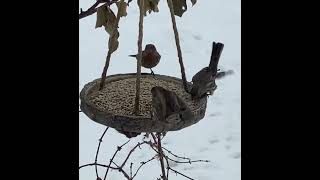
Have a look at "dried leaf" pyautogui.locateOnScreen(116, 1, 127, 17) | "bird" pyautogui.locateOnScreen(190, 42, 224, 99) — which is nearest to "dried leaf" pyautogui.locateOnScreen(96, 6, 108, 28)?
"dried leaf" pyautogui.locateOnScreen(116, 1, 127, 17)

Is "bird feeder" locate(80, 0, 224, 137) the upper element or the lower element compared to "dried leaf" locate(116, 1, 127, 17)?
lower

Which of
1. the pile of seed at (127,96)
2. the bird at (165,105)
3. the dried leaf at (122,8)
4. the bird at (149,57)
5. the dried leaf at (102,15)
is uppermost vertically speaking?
the dried leaf at (102,15)

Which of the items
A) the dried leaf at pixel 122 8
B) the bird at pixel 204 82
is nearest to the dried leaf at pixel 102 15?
the dried leaf at pixel 122 8

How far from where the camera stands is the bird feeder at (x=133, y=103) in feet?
2.99

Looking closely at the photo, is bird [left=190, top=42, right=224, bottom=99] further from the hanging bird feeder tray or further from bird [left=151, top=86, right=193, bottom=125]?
bird [left=151, top=86, right=193, bottom=125]

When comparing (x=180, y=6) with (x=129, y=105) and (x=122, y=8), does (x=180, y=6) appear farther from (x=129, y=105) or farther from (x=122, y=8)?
(x=129, y=105)

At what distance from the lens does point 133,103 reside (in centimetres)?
103

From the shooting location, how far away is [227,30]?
3402 mm

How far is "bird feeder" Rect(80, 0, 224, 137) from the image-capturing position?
0.91 metres

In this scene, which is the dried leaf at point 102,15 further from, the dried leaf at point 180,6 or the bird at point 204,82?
the bird at point 204,82

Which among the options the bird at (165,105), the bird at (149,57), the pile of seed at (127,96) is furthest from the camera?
the bird at (149,57)
